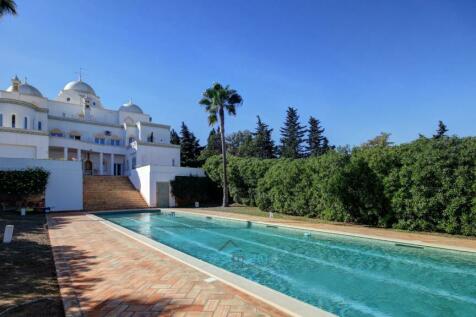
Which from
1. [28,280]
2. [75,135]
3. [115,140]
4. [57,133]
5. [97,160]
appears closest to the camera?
[28,280]

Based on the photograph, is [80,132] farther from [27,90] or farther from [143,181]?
[143,181]

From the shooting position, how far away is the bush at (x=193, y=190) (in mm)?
27672

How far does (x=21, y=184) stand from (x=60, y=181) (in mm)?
2501

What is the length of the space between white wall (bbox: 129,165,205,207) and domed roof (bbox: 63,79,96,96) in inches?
1006

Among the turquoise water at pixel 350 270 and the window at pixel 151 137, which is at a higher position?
the window at pixel 151 137

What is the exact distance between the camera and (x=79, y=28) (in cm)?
1498

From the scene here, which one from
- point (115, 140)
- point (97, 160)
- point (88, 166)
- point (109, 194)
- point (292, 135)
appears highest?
point (292, 135)

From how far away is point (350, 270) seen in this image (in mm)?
7754

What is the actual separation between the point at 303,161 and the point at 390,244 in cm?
881

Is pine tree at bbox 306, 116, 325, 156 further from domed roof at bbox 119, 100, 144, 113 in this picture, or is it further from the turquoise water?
the turquoise water

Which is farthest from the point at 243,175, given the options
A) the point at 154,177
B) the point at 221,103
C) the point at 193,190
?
the point at 154,177

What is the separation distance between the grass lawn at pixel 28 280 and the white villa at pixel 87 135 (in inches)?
709

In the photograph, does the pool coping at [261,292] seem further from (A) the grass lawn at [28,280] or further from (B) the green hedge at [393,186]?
(B) the green hedge at [393,186]

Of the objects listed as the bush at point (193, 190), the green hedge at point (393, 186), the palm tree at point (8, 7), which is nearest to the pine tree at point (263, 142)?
the bush at point (193, 190)
